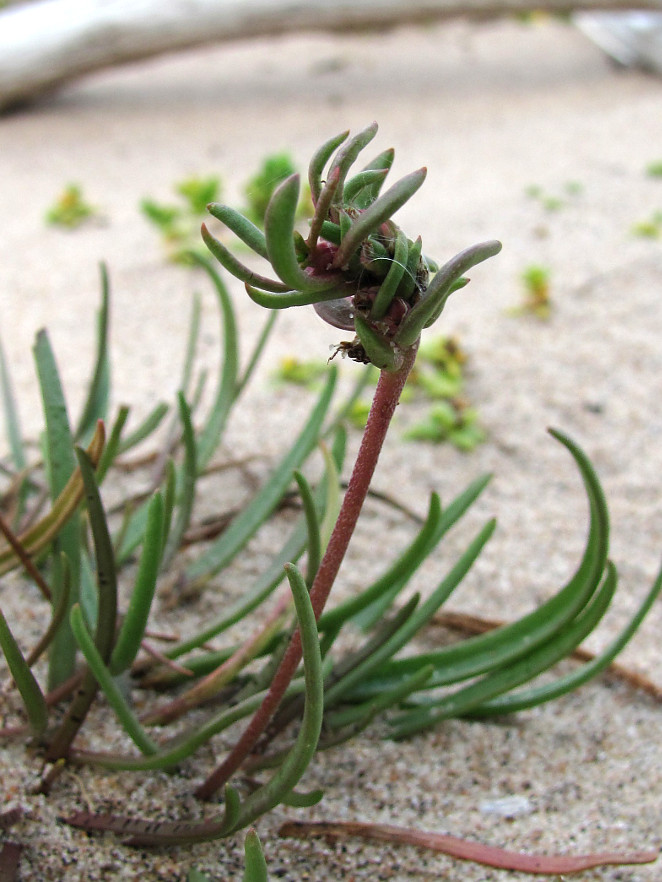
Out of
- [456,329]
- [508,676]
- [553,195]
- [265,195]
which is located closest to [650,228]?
[553,195]

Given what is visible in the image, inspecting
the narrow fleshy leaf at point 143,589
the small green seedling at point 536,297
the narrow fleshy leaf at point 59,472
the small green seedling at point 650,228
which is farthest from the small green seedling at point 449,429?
the small green seedling at point 650,228

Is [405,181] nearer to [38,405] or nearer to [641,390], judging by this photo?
[38,405]

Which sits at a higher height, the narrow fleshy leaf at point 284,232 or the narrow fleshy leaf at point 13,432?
the narrow fleshy leaf at point 284,232

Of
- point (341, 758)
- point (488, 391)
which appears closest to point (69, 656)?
point (341, 758)

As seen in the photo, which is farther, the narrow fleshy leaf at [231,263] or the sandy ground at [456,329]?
the sandy ground at [456,329]

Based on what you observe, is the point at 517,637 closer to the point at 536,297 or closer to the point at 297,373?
the point at 297,373

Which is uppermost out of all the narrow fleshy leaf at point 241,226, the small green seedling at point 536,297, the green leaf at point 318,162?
the small green seedling at point 536,297

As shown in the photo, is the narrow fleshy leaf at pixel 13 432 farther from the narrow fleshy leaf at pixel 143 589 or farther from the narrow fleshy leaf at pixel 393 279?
the narrow fleshy leaf at pixel 393 279
